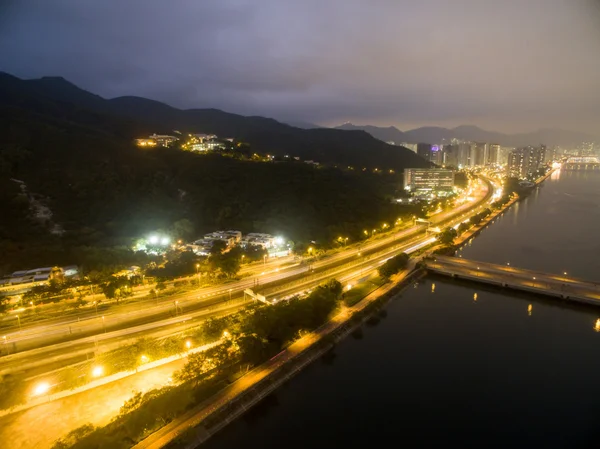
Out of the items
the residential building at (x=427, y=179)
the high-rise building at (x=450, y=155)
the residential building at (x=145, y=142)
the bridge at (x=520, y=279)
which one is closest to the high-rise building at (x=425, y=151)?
the high-rise building at (x=450, y=155)

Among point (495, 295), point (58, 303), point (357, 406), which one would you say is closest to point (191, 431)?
point (357, 406)

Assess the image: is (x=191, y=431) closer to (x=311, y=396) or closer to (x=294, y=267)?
(x=311, y=396)

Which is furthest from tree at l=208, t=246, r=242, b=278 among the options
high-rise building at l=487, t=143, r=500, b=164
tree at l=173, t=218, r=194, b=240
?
high-rise building at l=487, t=143, r=500, b=164

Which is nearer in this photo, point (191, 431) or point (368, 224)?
point (191, 431)

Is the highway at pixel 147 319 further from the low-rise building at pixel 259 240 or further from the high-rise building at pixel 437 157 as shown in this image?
the high-rise building at pixel 437 157

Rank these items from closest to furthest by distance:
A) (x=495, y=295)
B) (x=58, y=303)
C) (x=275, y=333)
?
(x=275, y=333) < (x=58, y=303) < (x=495, y=295)

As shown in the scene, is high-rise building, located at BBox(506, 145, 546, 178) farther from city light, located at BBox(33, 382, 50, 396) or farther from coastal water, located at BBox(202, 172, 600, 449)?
city light, located at BBox(33, 382, 50, 396)
